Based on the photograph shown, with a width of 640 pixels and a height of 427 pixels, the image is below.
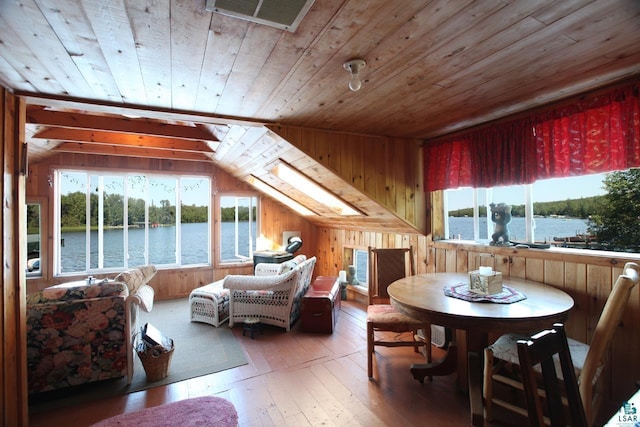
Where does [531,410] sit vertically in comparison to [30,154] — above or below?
below

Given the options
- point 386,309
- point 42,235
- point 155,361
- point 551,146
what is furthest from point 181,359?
point 551,146

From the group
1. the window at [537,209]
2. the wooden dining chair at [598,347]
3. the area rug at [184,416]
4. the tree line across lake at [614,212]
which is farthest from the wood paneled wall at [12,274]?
the tree line across lake at [614,212]

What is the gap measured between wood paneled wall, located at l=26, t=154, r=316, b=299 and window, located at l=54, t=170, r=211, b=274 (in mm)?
119

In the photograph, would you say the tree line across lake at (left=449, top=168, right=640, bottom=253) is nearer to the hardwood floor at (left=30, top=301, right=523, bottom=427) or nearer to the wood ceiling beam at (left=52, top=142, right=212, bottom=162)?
the hardwood floor at (left=30, top=301, right=523, bottom=427)

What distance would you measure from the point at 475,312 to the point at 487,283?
0.39 meters

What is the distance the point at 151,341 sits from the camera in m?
2.54

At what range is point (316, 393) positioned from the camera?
228cm

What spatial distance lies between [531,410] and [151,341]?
2.69 metres

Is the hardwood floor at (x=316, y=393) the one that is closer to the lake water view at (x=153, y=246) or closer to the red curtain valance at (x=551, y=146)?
the red curtain valance at (x=551, y=146)

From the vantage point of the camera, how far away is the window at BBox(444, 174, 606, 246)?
2.21 m

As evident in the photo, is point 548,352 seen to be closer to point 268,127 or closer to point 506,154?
point 506,154

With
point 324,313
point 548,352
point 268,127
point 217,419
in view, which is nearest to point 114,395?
point 217,419

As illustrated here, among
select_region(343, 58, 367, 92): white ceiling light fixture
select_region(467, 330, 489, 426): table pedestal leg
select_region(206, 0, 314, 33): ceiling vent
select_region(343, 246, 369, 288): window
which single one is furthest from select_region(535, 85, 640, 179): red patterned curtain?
select_region(343, 246, 369, 288): window

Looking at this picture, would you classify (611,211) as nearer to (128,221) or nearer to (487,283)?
(487,283)
